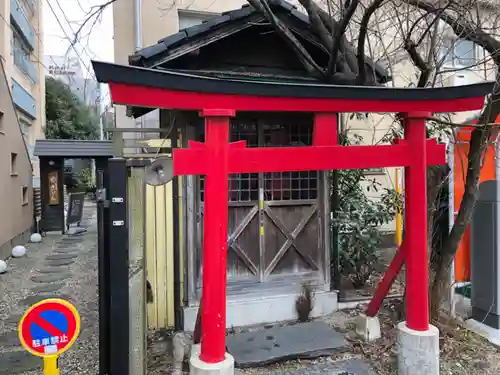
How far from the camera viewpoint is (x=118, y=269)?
3.40 metres

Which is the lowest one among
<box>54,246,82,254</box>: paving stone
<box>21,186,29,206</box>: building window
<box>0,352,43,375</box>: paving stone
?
<box>0,352,43,375</box>: paving stone

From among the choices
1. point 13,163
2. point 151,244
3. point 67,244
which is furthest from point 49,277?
point 13,163

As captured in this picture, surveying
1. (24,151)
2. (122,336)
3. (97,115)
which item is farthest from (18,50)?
(122,336)

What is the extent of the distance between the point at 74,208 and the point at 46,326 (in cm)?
1201

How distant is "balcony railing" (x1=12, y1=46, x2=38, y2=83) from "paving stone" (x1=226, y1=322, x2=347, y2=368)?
1754cm

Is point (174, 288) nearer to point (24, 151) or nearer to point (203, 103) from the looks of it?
point (203, 103)

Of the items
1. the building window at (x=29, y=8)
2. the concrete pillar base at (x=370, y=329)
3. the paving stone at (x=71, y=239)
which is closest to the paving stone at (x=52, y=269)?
the paving stone at (x=71, y=239)

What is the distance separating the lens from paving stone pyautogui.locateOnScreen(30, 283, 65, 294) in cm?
732

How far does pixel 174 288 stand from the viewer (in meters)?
5.24

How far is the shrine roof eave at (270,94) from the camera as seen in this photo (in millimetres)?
3090

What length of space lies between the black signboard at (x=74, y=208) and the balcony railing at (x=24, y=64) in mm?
8194

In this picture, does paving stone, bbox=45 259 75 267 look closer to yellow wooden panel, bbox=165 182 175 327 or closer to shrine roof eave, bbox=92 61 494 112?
yellow wooden panel, bbox=165 182 175 327

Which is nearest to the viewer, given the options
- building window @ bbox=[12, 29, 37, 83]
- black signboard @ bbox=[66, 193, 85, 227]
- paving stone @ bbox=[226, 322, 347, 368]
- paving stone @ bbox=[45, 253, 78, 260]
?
paving stone @ bbox=[226, 322, 347, 368]

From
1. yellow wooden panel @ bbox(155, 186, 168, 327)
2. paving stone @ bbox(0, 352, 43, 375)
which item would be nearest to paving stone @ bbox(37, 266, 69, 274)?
paving stone @ bbox(0, 352, 43, 375)
